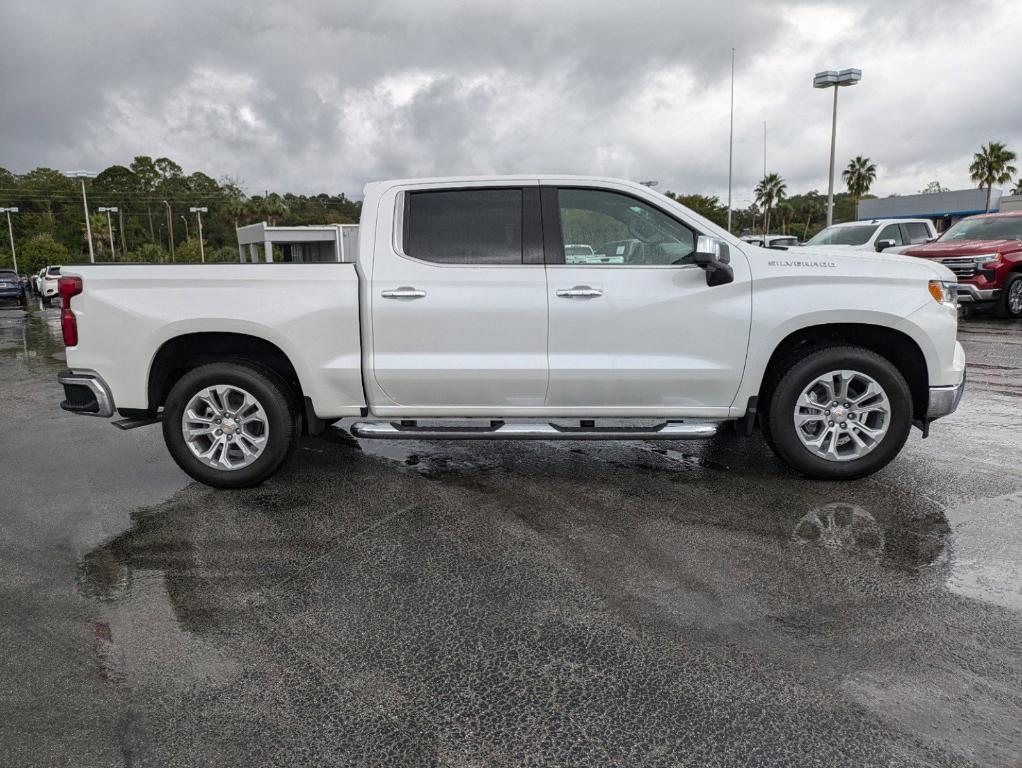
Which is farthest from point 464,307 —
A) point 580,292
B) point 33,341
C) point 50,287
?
point 50,287

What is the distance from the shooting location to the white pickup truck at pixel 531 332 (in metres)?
4.72

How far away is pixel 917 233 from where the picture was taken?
1738 centimetres

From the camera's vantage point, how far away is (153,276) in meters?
4.77

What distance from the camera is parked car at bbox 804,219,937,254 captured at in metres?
15.9

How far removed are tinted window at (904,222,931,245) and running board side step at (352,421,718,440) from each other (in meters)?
14.7

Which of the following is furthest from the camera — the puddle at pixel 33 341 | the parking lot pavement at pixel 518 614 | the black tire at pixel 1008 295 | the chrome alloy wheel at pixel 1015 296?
the chrome alloy wheel at pixel 1015 296

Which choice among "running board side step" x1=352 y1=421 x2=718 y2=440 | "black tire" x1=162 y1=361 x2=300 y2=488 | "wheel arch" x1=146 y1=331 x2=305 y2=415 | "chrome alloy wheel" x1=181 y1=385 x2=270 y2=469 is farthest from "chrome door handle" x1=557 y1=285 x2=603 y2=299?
"chrome alloy wheel" x1=181 y1=385 x2=270 y2=469

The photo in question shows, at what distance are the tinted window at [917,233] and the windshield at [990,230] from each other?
1.18 metres

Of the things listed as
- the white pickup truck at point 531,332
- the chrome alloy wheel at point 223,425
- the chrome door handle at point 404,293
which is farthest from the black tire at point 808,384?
the chrome alloy wheel at point 223,425

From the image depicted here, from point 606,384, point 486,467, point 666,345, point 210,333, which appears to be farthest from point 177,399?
point 666,345

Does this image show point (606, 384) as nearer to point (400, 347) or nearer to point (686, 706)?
point (400, 347)

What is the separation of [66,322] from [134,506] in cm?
126

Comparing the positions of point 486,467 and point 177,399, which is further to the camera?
point 486,467

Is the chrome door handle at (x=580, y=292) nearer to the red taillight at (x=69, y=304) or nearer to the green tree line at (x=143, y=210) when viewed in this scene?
the red taillight at (x=69, y=304)
